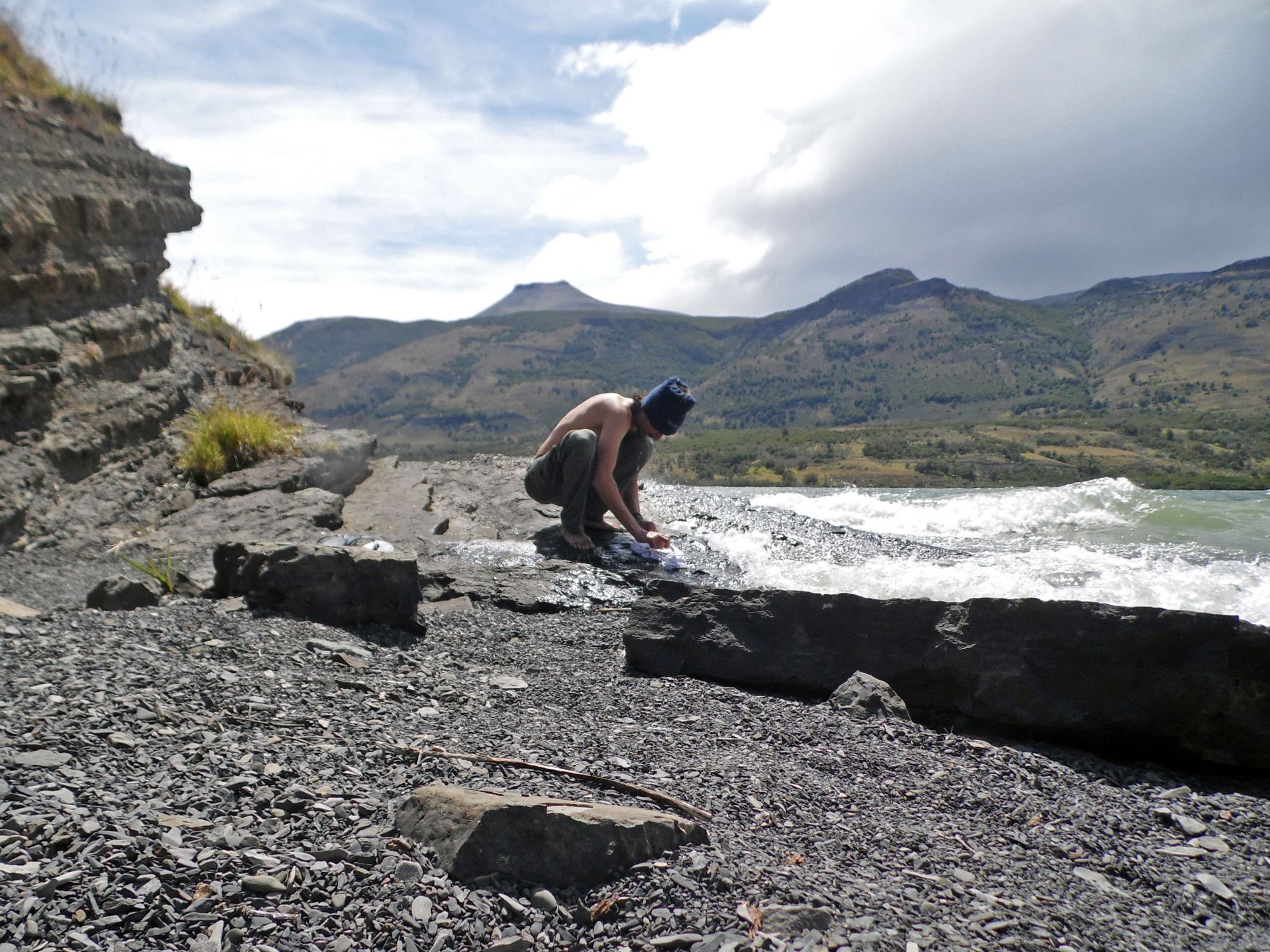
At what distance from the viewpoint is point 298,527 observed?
274 inches

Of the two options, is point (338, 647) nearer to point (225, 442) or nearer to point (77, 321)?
point (225, 442)

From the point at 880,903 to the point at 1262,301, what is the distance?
→ 362 ft

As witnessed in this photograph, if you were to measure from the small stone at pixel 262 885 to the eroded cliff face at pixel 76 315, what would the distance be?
18.5ft

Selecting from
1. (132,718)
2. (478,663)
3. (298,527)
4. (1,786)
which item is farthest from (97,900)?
(298,527)

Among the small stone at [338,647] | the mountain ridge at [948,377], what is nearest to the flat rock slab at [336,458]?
the small stone at [338,647]

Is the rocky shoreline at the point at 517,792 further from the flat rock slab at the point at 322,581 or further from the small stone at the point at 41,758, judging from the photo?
the flat rock slab at the point at 322,581

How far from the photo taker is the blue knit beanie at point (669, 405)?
21.6 feet

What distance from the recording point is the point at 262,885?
186 centimetres

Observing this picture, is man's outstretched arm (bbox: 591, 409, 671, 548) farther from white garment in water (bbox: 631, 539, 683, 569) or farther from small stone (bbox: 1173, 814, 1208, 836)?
small stone (bbox: 1173, 814, 1208, 836)

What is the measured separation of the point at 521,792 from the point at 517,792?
2 centimetres

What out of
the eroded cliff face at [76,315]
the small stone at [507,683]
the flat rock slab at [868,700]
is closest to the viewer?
the flat rock slab at [868,700]

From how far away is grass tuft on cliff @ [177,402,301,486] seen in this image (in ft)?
26.9

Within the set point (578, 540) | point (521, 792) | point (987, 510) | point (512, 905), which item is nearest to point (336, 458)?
point (578, 540)

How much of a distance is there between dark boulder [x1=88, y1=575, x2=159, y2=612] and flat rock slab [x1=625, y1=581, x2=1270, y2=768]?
2.88 m
